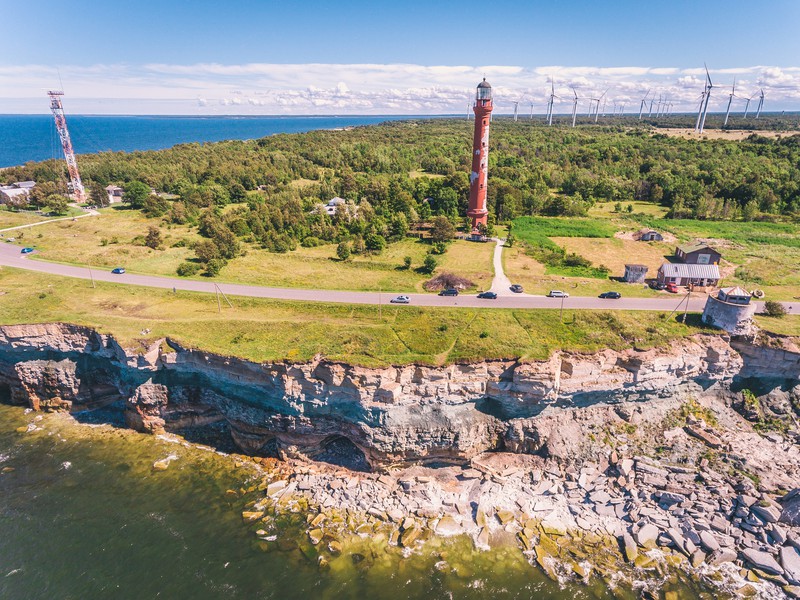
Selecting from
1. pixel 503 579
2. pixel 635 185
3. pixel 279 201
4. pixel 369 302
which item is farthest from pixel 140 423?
pixel 635 185

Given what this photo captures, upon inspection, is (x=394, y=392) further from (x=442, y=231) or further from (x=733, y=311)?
(x=442, y=231)

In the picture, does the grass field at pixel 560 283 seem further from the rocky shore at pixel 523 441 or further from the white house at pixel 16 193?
the white house at pixel 16 193

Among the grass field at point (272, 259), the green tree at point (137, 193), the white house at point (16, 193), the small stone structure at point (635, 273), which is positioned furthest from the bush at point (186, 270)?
the white house at point (16, 193)

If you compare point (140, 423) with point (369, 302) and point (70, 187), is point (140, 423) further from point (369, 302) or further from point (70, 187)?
point (70, 187)

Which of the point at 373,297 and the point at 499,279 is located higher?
the point at 499,279

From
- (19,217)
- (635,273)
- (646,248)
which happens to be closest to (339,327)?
(635,273)

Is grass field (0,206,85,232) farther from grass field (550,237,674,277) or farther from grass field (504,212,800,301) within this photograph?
grass field (550,237,674,277)
